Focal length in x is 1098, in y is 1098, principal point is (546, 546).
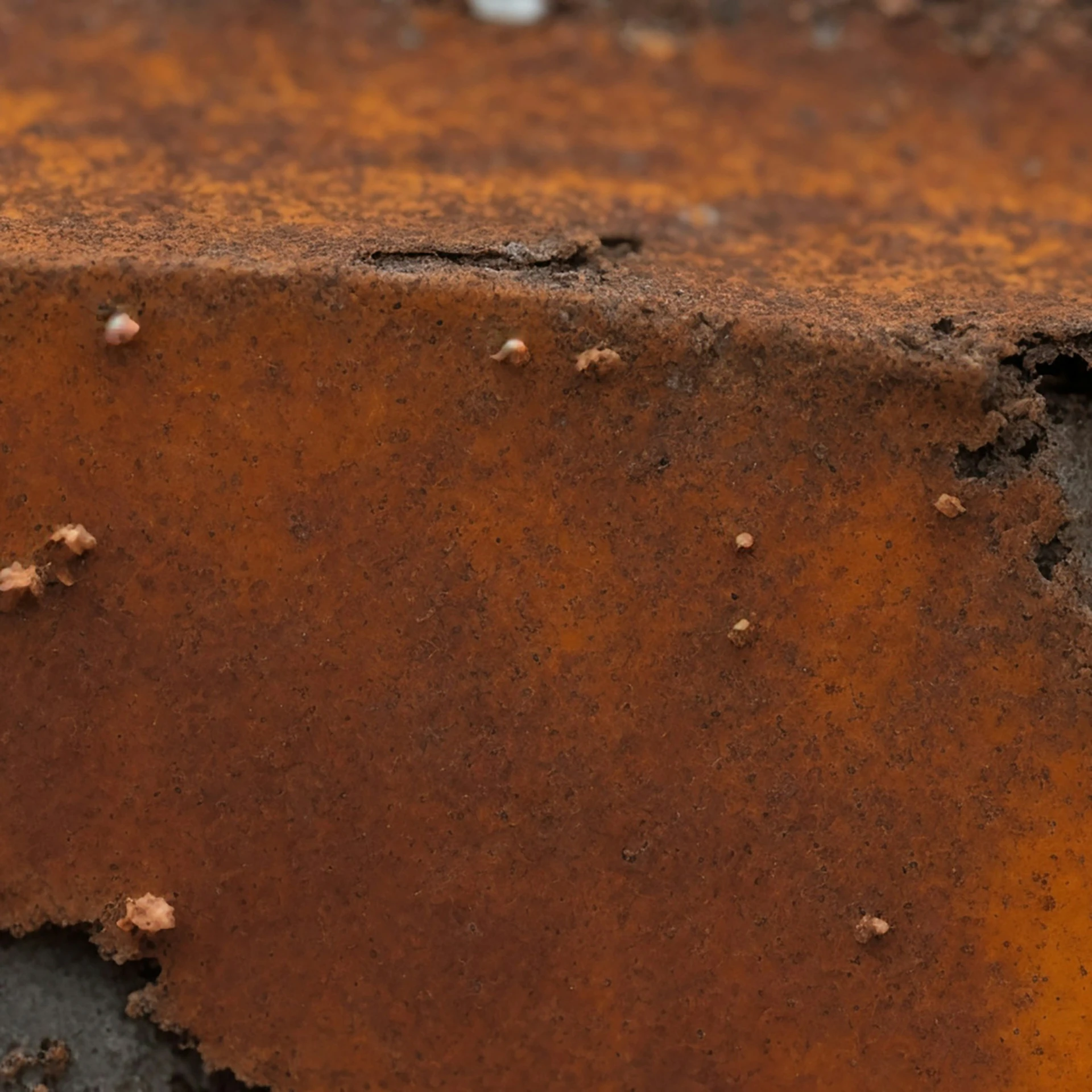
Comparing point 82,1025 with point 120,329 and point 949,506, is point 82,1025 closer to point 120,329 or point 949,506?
point 120,329

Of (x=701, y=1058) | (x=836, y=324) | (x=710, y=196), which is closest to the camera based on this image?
(x=701, y=1058)

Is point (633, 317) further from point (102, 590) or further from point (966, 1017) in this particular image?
point (966, 1017)

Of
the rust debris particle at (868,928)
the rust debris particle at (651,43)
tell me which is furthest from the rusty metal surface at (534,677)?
the rust debris particle at (651,43)

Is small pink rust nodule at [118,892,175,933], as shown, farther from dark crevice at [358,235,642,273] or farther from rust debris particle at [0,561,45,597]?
dark crevice at [358,235,642,273]

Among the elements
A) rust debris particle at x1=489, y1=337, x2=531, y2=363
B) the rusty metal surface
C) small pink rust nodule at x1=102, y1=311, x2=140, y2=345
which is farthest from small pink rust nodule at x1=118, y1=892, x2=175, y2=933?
rust debris particle at x1=489, y1=337, x2=531, y2=363

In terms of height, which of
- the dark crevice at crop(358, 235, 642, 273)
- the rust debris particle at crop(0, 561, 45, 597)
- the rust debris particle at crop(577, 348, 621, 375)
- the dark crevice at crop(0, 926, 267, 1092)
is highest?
the dark crevice at crop(358, 235, 642, 273)

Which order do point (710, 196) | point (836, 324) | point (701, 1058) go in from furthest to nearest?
point (710, 196) → point (836, 324) → point (701, 1058)

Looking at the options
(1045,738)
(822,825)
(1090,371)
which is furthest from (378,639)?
(1090,371)
